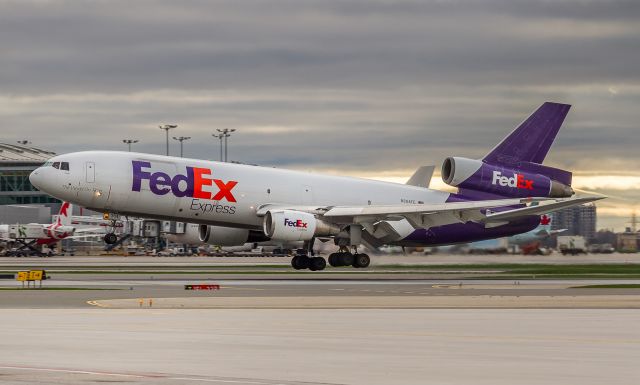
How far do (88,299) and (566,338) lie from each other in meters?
20.3

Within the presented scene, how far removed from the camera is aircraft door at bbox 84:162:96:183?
6444cm

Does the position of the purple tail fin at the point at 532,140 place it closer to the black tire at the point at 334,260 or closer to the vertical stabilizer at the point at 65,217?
the black tire at the point at 334,260

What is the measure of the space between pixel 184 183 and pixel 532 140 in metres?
25.0

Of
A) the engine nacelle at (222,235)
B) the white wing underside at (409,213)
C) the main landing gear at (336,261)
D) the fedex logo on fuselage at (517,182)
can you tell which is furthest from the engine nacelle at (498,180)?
the engine nacelle at (222,235)

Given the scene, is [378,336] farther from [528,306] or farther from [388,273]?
[388,273]

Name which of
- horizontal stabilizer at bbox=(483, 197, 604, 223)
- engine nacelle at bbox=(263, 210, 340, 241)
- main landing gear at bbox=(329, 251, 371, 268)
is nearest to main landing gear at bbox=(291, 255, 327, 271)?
main landing gear at bbox=(329, 251, 371, 268)

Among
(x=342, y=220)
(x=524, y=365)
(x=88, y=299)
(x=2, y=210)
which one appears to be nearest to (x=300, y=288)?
(x=88, y=299)

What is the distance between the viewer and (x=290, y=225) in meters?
66.1

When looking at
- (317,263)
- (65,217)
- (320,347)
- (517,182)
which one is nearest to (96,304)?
(320,347)

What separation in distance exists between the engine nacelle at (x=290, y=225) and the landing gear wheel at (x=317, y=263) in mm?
2596

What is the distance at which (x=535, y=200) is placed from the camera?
68.1 m

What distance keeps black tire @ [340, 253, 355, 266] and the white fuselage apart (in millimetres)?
4038

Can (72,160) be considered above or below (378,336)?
above

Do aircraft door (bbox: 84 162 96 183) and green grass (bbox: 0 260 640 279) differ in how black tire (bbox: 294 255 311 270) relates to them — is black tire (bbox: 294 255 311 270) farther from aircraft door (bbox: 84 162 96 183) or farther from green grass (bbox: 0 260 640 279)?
aircraft door (bbox: 84 162 96 183)
